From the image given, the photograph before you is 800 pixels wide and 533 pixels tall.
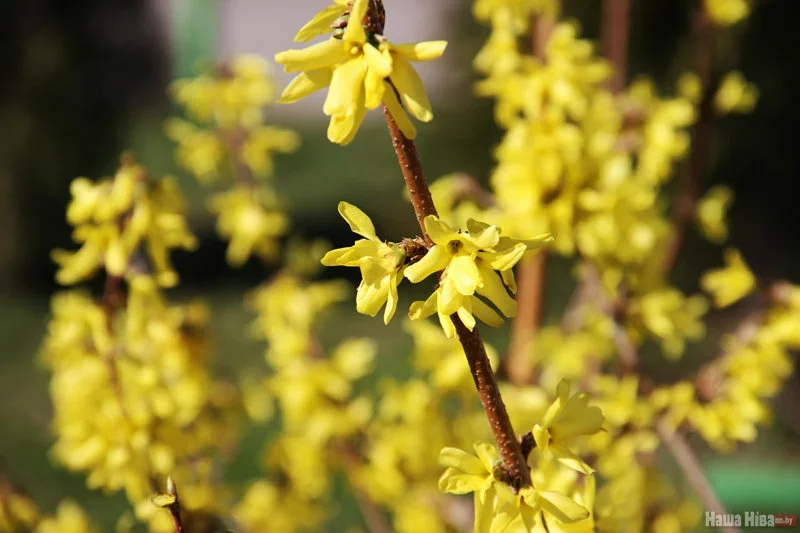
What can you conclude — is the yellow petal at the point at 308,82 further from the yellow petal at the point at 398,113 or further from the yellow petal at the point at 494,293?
the yellow petal at the point at 494,293

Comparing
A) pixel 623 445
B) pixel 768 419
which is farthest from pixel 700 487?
pixel 768 419

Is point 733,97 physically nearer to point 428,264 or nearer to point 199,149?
point 199,149

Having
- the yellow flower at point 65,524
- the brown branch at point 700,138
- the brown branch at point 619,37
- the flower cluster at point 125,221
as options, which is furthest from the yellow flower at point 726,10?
the yellow flower at point 65,524

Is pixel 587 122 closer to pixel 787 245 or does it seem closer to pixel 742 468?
pixel 742 468

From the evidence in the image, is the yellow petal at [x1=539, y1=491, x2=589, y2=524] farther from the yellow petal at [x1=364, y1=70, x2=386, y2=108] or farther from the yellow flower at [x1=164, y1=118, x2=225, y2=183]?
the yellow flower at [x1=164, y1=118, x2=225, y2=183]

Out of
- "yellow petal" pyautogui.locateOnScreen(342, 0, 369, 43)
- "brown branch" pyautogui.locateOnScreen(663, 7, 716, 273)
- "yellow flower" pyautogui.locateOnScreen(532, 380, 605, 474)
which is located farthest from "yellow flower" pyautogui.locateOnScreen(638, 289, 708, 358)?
"yellow petal" pyautogui.locateOnScreen(342, 0, 369, 43)

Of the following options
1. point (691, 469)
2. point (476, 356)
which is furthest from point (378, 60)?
point (691, 469)
